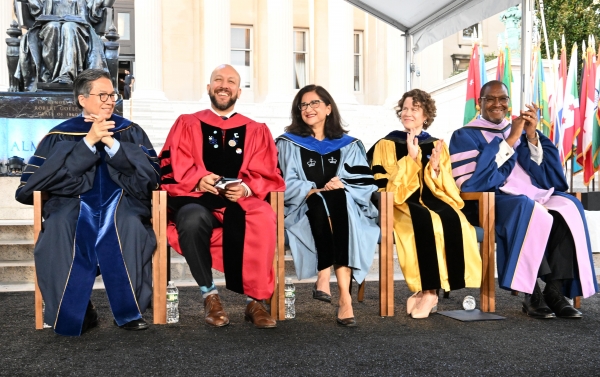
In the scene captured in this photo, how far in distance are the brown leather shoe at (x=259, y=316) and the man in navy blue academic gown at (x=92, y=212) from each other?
1.98 ft

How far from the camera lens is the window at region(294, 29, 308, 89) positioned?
23.2 metres

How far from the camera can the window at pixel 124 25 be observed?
27.2 meters

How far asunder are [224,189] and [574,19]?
1865 cm

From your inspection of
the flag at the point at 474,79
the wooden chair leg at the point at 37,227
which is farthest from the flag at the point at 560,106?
the wooden chair leg at the point at 37,227

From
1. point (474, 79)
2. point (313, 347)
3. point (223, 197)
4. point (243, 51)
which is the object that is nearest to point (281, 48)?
point (243, 51)

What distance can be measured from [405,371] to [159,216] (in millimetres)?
1722

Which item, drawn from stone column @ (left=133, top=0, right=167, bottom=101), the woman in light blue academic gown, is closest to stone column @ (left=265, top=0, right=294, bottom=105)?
stone column @ (left=133, top=0, right=167, bottom=101)

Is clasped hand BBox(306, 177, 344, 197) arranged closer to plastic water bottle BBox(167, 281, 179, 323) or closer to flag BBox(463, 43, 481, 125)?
plastic water bottle BBox(167, 281, 179, 323)

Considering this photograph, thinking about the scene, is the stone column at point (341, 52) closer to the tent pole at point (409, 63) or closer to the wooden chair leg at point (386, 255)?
the tent pole at point (409, 63)

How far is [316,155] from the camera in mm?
4652

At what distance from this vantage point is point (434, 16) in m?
6.95

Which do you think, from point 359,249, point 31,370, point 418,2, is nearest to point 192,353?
point 31,370

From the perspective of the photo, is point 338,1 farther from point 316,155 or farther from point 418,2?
point 316,155

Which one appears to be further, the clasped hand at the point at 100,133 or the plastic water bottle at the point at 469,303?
the plastic water bottle at the point at 469,303
